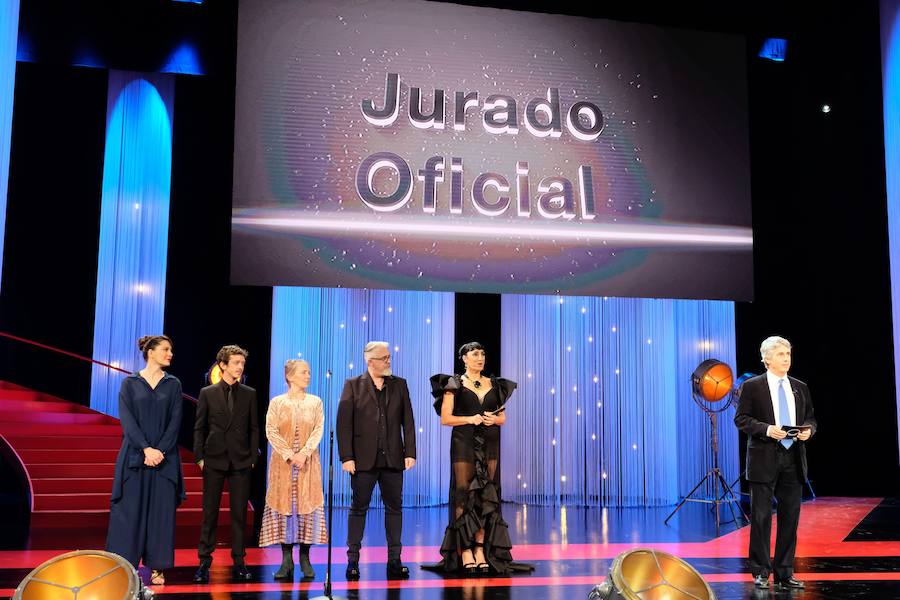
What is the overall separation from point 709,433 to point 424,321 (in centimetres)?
324

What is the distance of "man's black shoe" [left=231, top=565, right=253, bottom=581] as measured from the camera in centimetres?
524

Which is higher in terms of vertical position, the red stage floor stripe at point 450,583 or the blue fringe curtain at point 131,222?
the blue fringe curtain at point 131,222

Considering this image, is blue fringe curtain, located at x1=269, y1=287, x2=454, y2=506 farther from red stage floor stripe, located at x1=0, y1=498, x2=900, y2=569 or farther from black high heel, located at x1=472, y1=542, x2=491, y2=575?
black high heel, located at x1=472, y1=542, x2=491, y2=575

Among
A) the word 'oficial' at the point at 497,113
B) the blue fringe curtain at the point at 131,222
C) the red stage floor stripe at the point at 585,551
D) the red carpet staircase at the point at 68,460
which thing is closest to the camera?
the red stage floor stripe at the point at 585,551

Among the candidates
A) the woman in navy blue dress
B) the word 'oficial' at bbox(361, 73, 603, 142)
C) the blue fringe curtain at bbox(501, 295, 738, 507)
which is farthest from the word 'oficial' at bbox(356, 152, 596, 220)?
the woman in navy blue dress

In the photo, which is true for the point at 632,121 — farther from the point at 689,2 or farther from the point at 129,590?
the point at 129,590

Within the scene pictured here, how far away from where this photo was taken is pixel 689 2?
8.20 metres

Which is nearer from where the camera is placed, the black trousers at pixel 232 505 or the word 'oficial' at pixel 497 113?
the black trousers at pixel 232 505

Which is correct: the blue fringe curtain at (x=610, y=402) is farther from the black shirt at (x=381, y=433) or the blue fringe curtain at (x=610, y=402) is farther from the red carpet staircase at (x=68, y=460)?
the black shirt at (x=381, y=433)

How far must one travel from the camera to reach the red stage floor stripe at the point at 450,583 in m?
4.97

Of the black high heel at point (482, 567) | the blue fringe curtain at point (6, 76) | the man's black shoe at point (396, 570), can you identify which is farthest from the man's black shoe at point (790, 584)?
the blue fringe curtain at point (6, 76)

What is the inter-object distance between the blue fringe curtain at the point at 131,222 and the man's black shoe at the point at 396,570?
6.64m

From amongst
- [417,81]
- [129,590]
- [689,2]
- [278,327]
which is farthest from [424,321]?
[129,590]

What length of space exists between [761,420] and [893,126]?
4518mm
